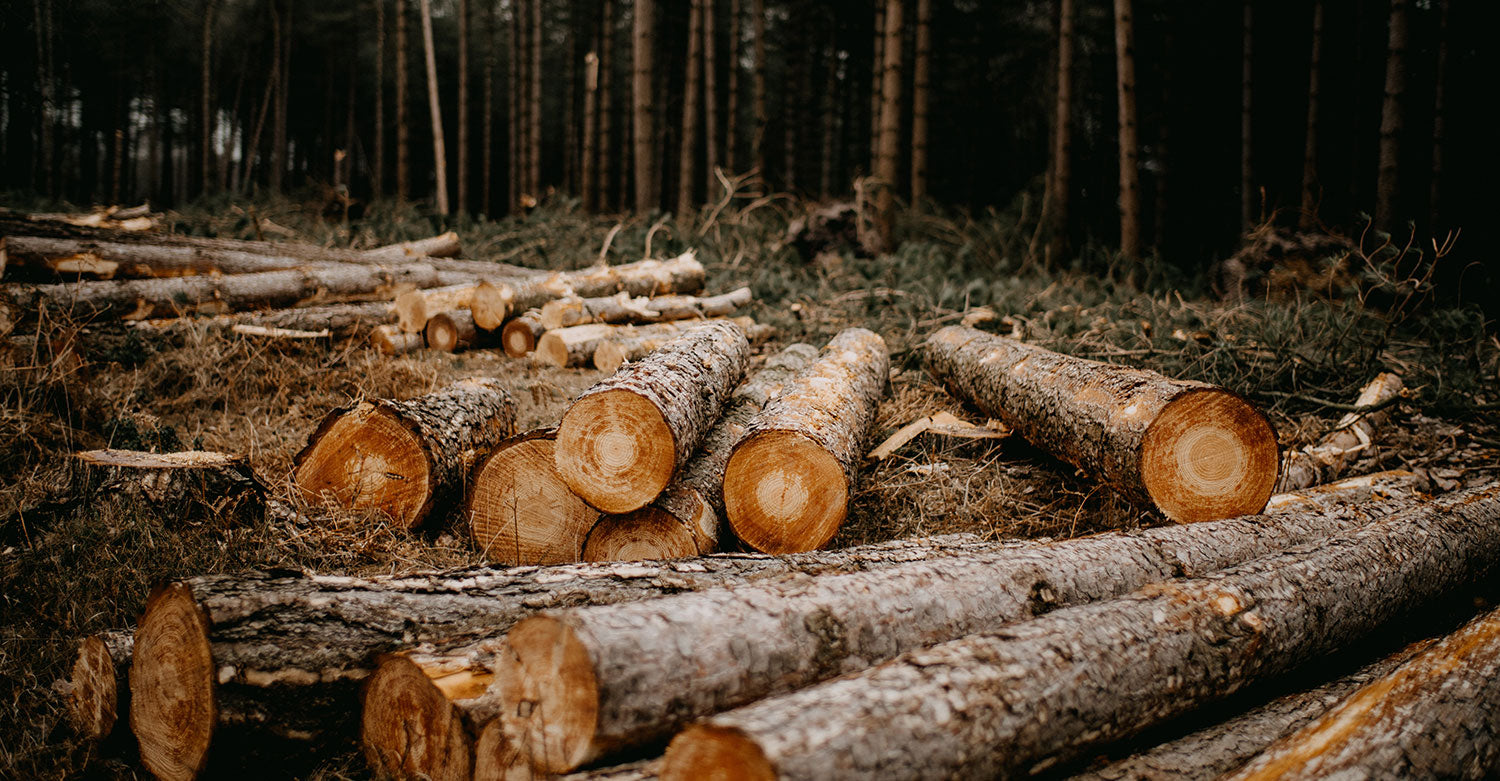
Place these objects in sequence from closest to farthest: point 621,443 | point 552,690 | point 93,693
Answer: point 552,690
point 93,693
point 621,443

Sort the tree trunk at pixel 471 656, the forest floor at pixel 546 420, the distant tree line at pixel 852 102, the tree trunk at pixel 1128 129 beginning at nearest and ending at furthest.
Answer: the tree trunk at pixel 471 656 < the forest floor at pixel 546 420 < the tree trunk at pixel 1128 129 < the distant tree line at pixel 852 102

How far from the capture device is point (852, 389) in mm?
3439

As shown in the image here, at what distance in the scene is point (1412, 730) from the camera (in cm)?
157

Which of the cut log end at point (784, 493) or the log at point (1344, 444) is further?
the log at point (1344, 444)

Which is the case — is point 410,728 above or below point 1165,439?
below

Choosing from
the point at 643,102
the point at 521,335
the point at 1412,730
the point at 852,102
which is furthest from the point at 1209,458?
the point at 852,102

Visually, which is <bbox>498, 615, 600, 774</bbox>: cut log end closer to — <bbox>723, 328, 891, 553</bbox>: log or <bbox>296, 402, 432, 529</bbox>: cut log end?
<bbox>723, 328, 891, 553</bbox>: log

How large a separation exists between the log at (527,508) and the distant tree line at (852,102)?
7.15 m

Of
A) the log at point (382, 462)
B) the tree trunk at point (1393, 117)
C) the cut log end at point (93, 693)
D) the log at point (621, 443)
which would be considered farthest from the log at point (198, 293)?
the tree trunk at point (1393, 117)

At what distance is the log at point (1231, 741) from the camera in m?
1.58

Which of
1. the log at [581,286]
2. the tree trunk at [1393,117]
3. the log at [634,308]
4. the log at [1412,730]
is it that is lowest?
the log at [1412,730]

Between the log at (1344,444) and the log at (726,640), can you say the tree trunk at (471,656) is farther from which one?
the log at (1344,444)

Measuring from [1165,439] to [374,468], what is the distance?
2.88m

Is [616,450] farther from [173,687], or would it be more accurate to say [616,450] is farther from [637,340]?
[637,340]
